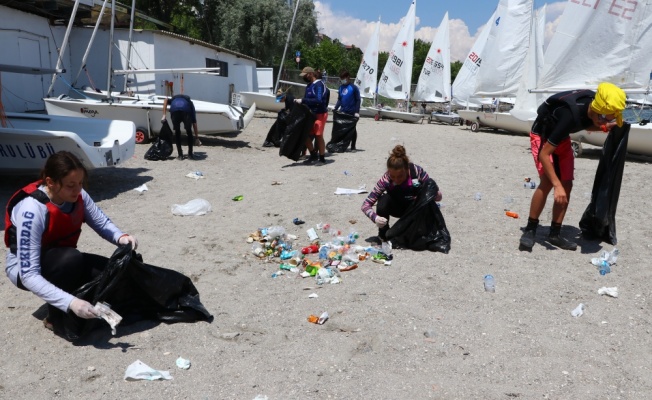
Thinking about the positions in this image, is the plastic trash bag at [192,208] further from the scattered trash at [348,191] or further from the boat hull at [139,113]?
the boat hull at [139,113]

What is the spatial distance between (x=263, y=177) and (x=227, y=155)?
2740 millimetres

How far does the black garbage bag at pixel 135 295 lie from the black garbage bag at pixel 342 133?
7.79 metres

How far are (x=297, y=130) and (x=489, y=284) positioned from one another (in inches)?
224

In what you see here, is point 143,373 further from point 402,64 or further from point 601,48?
point 402,64

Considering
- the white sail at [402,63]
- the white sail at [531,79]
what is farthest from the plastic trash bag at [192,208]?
the white sail at [402,63]

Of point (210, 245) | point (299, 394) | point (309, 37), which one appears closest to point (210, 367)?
point (299, 394)

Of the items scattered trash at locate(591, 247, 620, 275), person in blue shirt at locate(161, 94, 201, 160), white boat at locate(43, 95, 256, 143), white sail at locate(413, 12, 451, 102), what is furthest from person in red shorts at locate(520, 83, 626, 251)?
white sail at locate(413, 12, 451, 102)

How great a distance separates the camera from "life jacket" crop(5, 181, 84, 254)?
3.05 m

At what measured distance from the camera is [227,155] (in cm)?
1099

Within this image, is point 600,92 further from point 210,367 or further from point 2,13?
point 2,13

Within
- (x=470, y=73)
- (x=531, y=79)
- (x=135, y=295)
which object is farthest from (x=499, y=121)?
(x=135, y=295)

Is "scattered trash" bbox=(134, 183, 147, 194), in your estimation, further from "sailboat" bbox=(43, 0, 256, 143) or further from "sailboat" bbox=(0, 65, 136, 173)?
"sailboat" bbox=(43, 0, 256, 143)

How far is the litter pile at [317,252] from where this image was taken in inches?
172

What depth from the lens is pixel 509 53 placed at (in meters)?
17.2
